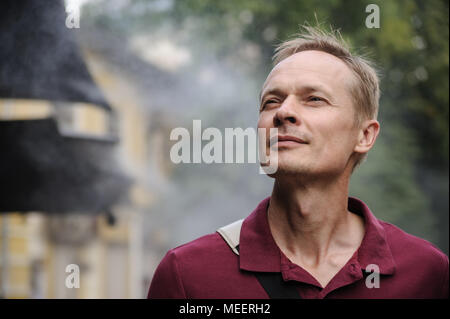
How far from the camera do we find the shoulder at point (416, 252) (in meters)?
2.02

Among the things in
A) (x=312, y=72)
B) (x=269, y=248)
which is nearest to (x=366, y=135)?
(x=312, y=72)

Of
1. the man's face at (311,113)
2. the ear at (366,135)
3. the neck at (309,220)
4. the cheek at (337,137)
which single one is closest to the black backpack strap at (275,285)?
the neck at (309,220)

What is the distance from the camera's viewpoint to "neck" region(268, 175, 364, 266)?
81.2 inches

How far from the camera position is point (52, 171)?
6449mm

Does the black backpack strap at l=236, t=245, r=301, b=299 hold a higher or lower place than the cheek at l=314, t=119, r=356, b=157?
lower

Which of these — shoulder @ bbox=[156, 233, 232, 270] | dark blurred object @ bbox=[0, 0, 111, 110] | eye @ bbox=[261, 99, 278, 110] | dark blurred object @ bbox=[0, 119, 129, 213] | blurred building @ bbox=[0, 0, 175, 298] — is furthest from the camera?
blurred building @ bbox=[0, 0, 175, 298]

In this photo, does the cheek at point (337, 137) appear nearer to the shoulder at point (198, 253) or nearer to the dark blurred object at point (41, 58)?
the shoulder at point (198, 253)

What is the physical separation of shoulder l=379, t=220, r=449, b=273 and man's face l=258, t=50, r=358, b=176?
0.31 meters

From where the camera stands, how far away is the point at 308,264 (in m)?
2.02

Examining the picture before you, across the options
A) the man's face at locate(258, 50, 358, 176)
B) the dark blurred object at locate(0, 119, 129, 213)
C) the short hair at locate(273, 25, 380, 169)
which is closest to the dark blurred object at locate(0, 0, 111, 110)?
the dark blurred object at locate(0, 119, 129, 213)

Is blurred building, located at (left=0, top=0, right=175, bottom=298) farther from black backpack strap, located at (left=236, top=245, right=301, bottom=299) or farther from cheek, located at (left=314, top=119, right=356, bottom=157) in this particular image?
black backpack strap, located at (left=236, top=245, right=301, bottom=299)

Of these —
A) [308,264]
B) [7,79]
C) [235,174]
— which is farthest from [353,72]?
[235,174]

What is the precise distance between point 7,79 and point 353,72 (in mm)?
3215

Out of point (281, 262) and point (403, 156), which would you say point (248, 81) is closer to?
point (403, 156)
